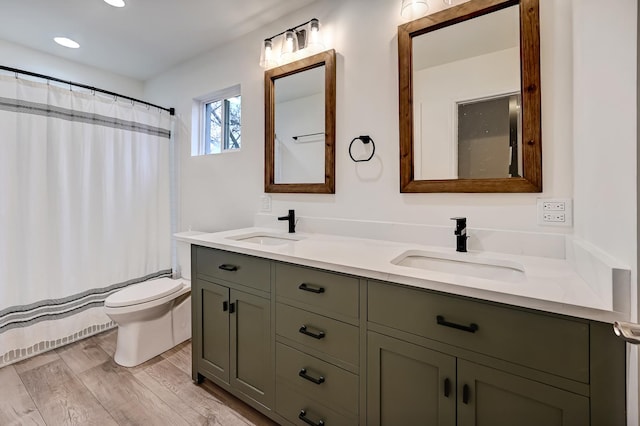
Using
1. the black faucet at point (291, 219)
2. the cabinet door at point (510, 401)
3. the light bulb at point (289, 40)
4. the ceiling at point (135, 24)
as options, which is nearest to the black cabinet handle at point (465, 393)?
the cabinet door at point (510, 401)

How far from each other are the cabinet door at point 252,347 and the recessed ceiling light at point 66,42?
2.45 m

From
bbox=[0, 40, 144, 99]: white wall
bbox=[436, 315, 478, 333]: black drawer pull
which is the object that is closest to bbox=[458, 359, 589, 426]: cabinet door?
bbox=[436, 315, 478, 333]: black drawer pull

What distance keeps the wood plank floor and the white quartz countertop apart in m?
0.86

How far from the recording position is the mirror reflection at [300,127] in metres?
1.84

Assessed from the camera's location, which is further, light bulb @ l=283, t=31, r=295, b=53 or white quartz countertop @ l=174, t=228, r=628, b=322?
light bulb @ l=283, t=31, r=295, b=53

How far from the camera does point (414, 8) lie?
1.46 m

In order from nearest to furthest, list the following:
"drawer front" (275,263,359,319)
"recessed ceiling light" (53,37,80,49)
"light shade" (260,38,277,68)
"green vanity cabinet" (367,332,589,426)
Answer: "green vanity cabinet" (367,332,589,426) → "drawer front" (275,263,359,319) → "light shade" (260,38,277,68) → "recessed ceiling light" (53,37,80,49)

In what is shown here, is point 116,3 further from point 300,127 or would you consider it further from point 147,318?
point 147,318

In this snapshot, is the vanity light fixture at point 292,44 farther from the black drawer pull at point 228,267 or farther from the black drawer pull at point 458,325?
the black drawer pull at point 458,325

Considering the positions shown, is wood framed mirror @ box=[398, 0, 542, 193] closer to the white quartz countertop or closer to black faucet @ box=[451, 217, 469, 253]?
black faucet @ box=[451, 217, 469, 253]

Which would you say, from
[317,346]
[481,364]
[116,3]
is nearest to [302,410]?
[317,346]

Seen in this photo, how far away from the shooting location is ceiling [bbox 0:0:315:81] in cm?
187

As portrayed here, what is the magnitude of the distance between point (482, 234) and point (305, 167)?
3.58ft

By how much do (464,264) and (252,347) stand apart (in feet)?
3.52
